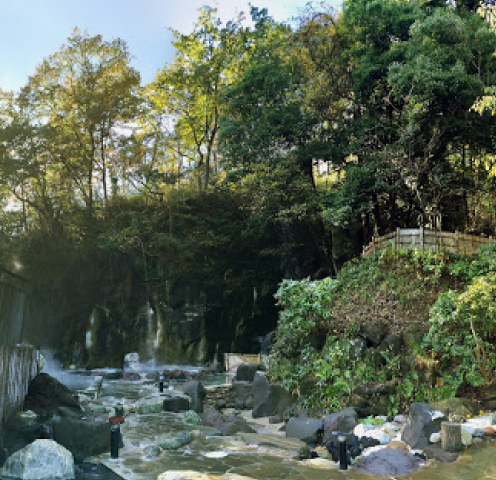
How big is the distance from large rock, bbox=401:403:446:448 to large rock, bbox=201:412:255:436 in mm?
3407

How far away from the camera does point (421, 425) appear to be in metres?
7.96

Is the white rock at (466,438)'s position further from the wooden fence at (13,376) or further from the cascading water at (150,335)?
the cascading water at (150,335)

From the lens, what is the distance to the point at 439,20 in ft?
58.6

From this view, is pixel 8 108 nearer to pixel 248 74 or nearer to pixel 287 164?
pixel 248 74

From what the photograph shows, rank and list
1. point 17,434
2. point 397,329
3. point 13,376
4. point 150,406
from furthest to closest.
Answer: point 150,406 → point 397,329 → point 13,376 → point 17,434

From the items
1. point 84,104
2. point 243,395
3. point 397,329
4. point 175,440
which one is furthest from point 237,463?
point 84,104

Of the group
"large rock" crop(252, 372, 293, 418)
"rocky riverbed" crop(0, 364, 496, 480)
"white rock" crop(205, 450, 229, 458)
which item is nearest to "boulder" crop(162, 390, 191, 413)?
"rocky riverbed" crop(0, 364, 496, 480)

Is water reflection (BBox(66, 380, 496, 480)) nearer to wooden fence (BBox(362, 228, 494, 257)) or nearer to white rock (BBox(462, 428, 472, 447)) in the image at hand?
white rock (BBox(462, 428, 472, 447))

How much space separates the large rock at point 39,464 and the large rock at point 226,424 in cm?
364

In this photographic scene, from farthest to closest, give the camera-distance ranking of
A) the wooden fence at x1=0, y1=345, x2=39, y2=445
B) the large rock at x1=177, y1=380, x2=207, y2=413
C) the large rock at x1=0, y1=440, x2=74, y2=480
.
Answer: the large rock at x1=177, y1=380, x2=207, y2=413 → the wooden fence at x1=0, y1=345, x2=39, y2=445 → the large rock at x1=0, y1=440, x2=74, y2=480

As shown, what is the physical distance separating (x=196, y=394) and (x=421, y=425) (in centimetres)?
664

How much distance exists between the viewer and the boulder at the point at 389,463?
7074mm

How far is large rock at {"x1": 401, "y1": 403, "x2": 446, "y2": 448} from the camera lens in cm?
790

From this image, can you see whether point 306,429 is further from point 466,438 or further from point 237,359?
point 237,359
